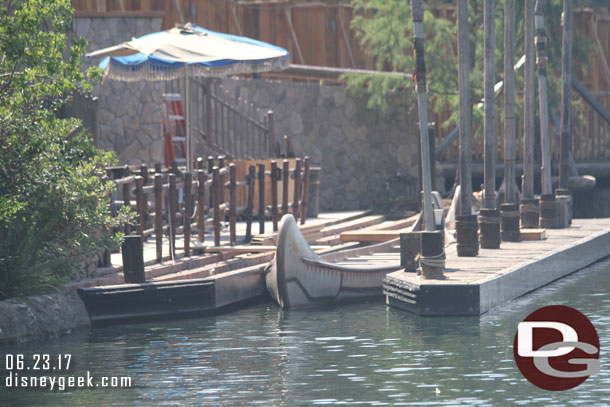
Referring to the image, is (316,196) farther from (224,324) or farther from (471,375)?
(471,375)

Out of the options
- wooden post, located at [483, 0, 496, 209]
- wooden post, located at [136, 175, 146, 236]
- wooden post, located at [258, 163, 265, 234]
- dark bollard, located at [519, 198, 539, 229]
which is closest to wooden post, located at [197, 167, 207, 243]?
wooden post, located at [136, 175, 146, 236]

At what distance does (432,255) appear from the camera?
1695cm

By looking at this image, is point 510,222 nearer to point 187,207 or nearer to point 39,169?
point 187,207

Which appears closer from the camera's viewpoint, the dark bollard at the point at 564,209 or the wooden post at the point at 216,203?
the wooden post at the point at 216,203

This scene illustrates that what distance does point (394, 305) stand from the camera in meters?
17.7

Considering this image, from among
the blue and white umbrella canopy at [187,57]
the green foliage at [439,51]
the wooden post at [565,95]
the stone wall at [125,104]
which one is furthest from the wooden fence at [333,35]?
the blue and white umbrella canopy at [187,57]

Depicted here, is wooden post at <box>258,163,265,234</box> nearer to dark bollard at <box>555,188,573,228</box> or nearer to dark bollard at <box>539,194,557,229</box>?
dark bollard at <box>539,194,557,229</box>

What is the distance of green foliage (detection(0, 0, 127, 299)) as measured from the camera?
15.4 metres

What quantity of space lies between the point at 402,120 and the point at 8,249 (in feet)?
57.8

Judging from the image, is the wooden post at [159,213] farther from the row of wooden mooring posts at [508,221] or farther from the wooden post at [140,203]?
the row of wooden mooring posts at [508,221]

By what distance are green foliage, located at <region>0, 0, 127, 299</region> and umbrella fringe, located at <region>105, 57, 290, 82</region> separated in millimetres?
3896

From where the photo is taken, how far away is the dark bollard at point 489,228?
68.8ft

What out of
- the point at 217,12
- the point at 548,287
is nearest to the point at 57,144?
the point at 548,287

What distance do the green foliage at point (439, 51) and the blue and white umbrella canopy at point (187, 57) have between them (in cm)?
1000
